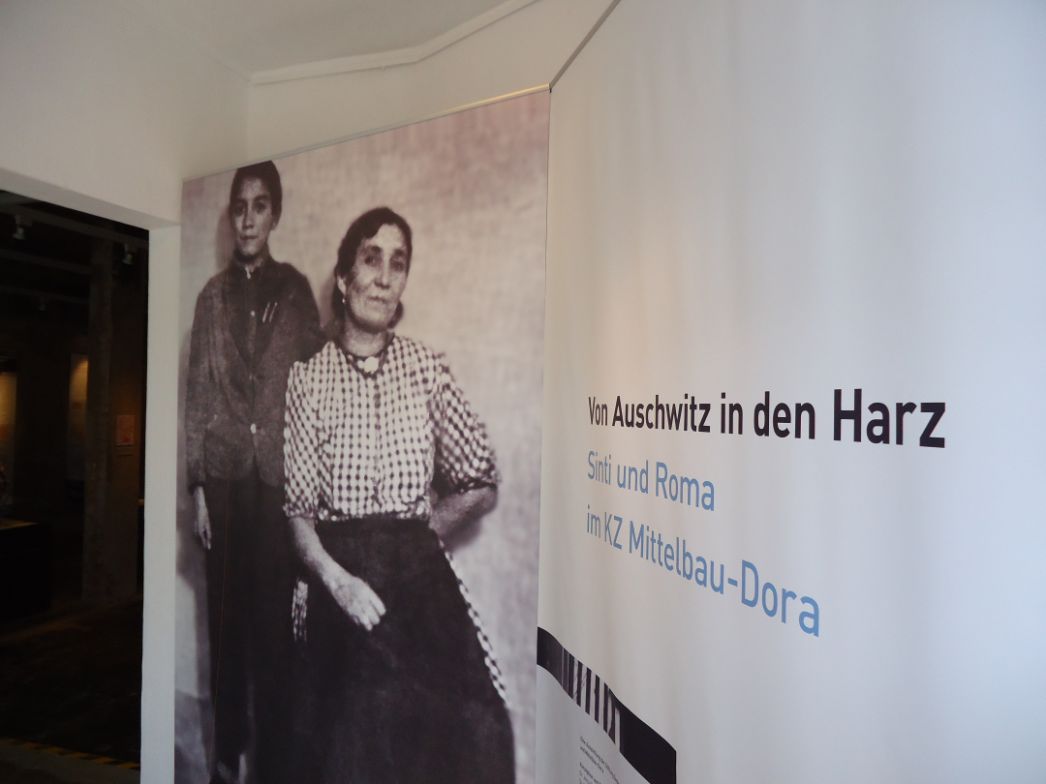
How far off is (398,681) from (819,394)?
1847 mm

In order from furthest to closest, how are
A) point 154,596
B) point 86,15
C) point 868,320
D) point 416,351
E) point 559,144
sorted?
point 154,596 → point 86,15 → point 416,351 → point 559,144 → point 868,320

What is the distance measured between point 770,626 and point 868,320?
0.53 meters

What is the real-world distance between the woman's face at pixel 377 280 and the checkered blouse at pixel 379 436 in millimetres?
129

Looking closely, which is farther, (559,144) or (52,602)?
(52,602)

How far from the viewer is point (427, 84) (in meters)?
3.17

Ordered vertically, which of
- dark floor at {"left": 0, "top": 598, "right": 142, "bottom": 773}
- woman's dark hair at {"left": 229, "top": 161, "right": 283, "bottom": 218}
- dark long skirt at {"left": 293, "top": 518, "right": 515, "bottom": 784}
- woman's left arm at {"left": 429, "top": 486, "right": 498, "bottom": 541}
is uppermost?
woman's dark hair at {"left": 229, "top": 161, "right": 283, "bottom": 218}

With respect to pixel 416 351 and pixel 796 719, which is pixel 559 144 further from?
pixel 796 719

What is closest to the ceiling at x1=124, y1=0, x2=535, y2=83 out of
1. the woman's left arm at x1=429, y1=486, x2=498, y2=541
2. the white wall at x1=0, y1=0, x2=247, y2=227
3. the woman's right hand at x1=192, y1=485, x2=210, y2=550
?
the white wall at x1=0, y1=0, x2=247, y2=227

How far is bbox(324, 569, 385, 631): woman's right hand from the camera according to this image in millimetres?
2332

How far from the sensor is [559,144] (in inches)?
78.2

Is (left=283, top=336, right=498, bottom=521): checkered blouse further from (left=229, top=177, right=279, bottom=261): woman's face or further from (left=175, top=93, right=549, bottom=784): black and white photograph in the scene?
(left=229, top=177, right=279, bottom=261): woman's face

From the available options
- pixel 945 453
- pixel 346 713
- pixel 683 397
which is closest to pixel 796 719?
pixel 945 453

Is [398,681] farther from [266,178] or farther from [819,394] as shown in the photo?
[266,178]

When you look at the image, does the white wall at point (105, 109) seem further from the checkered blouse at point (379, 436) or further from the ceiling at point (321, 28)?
the checkered blouse at point (379, 436)
